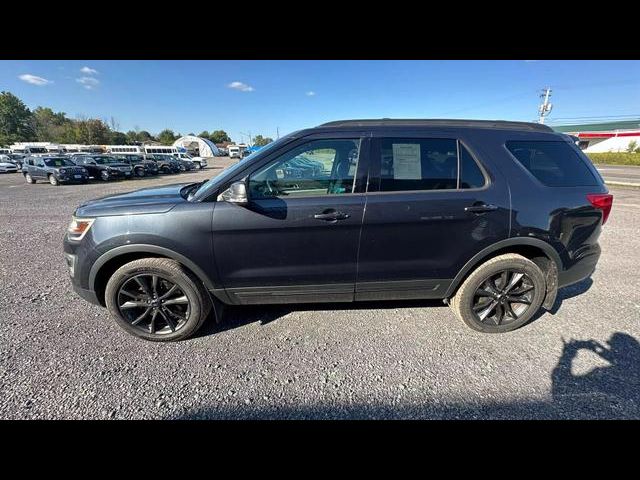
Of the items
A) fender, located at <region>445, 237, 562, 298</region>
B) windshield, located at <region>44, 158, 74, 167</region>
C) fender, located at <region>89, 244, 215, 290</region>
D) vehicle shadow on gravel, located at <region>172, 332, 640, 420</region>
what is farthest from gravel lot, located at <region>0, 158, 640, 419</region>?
windshield, located at <region>44, 158, 74, 167</region>

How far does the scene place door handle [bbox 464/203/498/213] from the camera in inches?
96.3

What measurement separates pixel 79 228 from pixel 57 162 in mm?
19428

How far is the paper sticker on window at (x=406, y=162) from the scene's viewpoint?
97.3 inches

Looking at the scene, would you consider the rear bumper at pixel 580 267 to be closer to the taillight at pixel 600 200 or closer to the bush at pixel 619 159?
the taillight at pixel 600 200

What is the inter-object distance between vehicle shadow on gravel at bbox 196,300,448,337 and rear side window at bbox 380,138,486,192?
4.52 ft

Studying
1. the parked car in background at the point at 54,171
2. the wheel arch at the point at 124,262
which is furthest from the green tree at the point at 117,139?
the wheel arch at the point at 124,262

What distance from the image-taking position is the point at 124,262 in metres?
2.57

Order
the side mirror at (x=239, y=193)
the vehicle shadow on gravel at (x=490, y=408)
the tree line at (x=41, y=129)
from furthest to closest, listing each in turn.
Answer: the tree line at (x=41, y=129) < the side mirror at (x=239, y=193) < the vehicle shadow on gravel at (x=490, y=408)

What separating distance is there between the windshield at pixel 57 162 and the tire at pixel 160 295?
1931cm

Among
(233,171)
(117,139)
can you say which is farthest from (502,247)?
(117,139)

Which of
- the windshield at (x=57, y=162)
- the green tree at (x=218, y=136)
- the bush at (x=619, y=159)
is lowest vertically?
the windshield at (x=57, y=162)

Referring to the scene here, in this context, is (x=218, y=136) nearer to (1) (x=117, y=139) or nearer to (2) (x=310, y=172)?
(1) (x=117, y=139)
